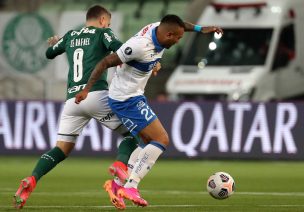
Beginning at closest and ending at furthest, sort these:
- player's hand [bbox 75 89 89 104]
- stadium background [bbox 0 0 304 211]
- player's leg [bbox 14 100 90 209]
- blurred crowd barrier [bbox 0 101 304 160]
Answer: player's hand [bbox 75 89 89 104], player's leg [bbox 14 100 90 209], stadium background [bbox 0 0 304 211], blurred crowd barrier [bbox 0 101 304 160]

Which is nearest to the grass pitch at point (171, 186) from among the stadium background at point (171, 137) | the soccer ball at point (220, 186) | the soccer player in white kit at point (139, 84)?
the stadium background at point (171, 137)

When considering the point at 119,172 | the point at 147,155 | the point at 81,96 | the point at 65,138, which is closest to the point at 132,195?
the point at 147,155

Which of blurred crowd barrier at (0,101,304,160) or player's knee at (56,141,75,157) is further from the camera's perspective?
blurred crowd barrier at (0,101,304,160)

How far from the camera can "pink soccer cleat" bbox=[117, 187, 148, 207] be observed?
A: 456 inches

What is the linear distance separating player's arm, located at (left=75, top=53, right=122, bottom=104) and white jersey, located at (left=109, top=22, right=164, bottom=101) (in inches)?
2.5

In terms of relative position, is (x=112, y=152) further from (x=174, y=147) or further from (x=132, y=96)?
(x=132, y=96)

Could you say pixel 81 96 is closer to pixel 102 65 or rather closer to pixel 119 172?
pixel 102 65

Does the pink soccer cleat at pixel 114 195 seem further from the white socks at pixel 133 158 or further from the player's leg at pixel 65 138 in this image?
the player's leg at pixel 65 138

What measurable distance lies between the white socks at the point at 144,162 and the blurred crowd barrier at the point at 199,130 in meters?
10.9

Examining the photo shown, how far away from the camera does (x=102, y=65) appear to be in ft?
38.6

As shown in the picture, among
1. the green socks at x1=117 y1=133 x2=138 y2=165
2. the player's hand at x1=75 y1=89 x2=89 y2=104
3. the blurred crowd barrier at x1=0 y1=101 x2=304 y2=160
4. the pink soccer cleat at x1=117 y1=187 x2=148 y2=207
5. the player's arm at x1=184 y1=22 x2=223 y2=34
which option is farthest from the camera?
the blurred crowd barrier at x1=0 y1=101 x2=304 y2=160

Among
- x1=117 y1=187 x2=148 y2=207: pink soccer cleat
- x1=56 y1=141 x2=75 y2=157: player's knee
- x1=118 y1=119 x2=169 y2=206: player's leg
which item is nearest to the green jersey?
x1=56 y1=141 x2=75 y2=157: player's knee

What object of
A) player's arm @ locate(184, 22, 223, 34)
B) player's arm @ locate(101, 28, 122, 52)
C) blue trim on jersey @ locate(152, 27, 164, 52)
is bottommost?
player's arm @ locate(101, 28, 122, 52)

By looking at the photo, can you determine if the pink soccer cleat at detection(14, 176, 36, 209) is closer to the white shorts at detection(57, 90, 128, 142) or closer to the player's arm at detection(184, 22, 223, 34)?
the white shorts at detection(57, 90, 128, 142)
